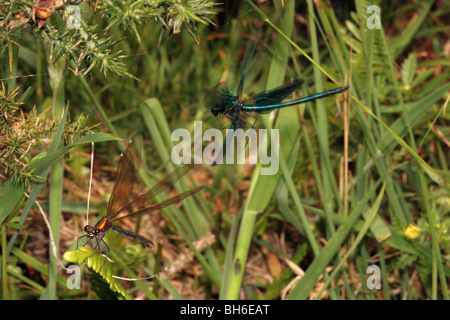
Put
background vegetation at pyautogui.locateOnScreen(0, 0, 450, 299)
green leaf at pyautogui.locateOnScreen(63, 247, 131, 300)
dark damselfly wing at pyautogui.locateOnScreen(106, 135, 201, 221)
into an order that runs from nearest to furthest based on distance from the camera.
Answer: green leaf at pyautogui.locateOnScreen(63, 247, 131, 300) < dark damselfly wing at pyautogui.locateOnScreen(106, 135, 201, 221) < background vegetation at pyautogui.locateOnScreen(0, 0, 450, 299)

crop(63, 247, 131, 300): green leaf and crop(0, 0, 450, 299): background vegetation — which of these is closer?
crop(63, 247, 131, 300): green leaf

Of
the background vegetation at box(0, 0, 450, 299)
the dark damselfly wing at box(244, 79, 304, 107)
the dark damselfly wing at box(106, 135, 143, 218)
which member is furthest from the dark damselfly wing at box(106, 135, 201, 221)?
the dark damselfly wing at box(244, 79, 304, 107)

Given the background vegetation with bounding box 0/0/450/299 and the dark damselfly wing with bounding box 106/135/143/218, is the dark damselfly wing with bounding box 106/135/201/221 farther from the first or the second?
the background vegetation with bounding box 0/0/450/299

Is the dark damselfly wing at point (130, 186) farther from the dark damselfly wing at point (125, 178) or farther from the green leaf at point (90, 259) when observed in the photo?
the green leaf at point (90, 259)

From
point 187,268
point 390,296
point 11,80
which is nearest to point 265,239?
point 187,268

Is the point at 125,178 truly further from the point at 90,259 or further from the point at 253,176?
the point at 253,176

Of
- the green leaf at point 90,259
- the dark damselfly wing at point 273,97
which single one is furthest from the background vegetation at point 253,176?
the green leaf at point 90,259

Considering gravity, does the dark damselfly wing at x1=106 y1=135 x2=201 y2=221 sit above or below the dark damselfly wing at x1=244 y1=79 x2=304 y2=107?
below

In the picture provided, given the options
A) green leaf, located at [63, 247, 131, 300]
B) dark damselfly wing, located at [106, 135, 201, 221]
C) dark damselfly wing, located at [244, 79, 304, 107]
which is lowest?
green leaf, located at [63, 247, 131, 300]
